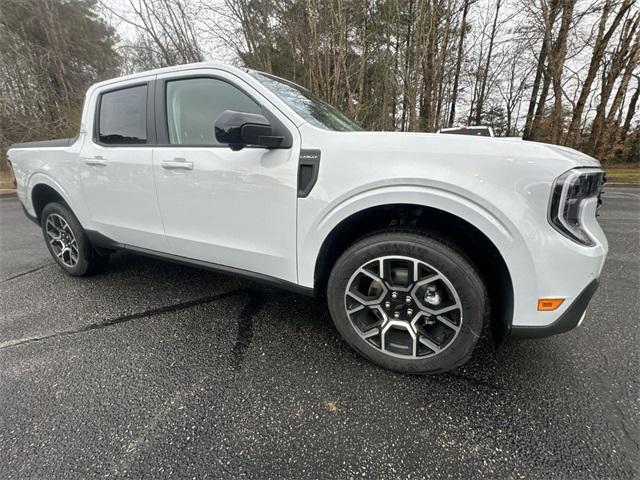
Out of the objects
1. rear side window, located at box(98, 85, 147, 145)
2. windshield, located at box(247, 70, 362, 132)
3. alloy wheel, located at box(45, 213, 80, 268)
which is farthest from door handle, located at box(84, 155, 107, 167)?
windshield, located at box(247, 70, 362, 132)

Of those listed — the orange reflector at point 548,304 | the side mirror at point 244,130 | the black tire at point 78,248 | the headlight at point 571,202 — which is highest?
the side mirror at point 244,130

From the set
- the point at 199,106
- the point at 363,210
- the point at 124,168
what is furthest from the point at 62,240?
the point at 363,210

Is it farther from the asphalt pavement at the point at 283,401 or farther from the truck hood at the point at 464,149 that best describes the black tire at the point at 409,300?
the truck hood at the point at 464,149

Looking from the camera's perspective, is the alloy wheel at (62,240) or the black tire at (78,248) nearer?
the black tire at (78,248)

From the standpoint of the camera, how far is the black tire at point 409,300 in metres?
1.59

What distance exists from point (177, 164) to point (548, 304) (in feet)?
7.93

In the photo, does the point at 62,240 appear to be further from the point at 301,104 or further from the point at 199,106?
the point at 301,104

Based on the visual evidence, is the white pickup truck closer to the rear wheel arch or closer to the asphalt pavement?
the rear wheel arch

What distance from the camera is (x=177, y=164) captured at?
7.04 ft

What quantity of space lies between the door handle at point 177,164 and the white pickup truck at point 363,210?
0.01 m

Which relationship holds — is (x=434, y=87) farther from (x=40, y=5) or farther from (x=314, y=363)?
(x=40, y=5)

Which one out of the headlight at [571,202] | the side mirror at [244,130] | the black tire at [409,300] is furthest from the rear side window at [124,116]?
the headlight at [571,202]

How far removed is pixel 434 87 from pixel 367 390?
45.8 feet

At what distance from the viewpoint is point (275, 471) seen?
4.22ft
